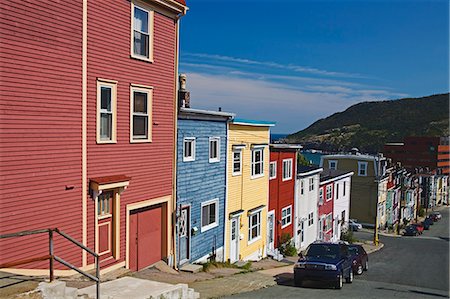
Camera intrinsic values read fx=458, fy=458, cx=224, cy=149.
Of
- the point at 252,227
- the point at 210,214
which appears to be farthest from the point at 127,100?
the point at 252,227

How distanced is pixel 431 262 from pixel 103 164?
101 ft

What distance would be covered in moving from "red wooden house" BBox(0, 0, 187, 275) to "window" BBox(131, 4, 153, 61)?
0.03m

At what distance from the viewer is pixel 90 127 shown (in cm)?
1290

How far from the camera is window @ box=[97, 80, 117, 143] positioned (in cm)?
1334

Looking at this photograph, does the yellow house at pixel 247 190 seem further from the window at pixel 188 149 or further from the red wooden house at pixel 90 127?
the red wooden house at pixel 90 127

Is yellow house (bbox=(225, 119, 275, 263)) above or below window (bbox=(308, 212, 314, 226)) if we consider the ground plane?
above

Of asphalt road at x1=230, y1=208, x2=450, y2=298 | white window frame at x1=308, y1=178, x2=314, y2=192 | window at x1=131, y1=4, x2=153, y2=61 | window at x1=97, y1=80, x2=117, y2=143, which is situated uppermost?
window at x1=131, y1=4, x2=153, y2=61

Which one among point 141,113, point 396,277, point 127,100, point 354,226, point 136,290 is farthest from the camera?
point 354,226

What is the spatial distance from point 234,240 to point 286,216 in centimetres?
840

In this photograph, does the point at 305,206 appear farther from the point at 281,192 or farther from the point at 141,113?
the point at 141,113

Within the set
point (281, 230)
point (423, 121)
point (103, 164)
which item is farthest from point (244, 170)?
point (423, 121)

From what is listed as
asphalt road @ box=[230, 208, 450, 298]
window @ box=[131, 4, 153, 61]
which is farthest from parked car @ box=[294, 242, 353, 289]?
window @ box=[131, 4, 153, 61]

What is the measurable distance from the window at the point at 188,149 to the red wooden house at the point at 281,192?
350 inches

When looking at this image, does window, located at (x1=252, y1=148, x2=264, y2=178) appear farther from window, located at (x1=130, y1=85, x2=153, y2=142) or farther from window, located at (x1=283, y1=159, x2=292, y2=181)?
window, located at (x1=130, y1=85, x2=153, y2=142)
